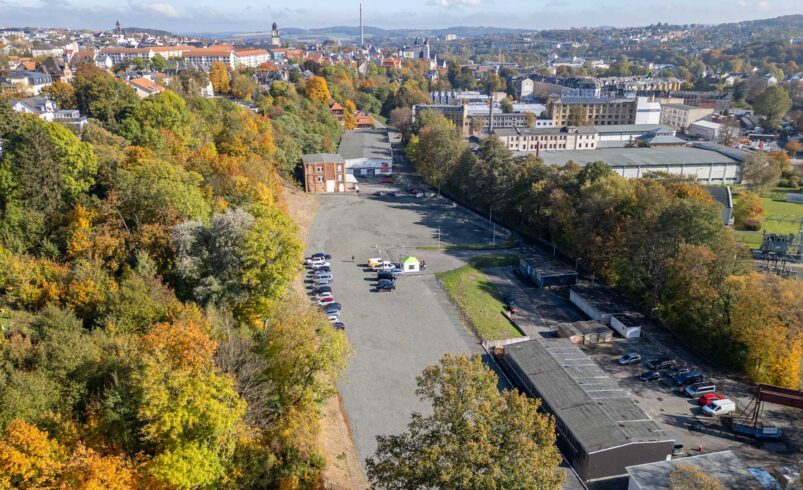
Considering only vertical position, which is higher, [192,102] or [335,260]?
[192,102]

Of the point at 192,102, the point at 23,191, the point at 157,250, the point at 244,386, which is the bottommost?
the point at 244,386

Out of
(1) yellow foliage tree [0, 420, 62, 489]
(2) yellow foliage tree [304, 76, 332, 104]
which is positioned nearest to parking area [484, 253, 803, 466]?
(1) yellow foliage tree [0, 420, 62, 489]

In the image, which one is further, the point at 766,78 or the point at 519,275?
the point at 766,78

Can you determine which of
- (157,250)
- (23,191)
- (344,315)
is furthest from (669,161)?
(23,191)

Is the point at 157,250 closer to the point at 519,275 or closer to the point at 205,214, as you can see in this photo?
the point at 205,214

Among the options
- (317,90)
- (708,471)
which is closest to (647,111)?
(317,90)

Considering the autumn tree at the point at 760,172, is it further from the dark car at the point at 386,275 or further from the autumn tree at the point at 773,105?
the dark car at the point at 386,275

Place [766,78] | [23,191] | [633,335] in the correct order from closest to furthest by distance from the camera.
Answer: [23,191] → [633,335] → [766,78]
